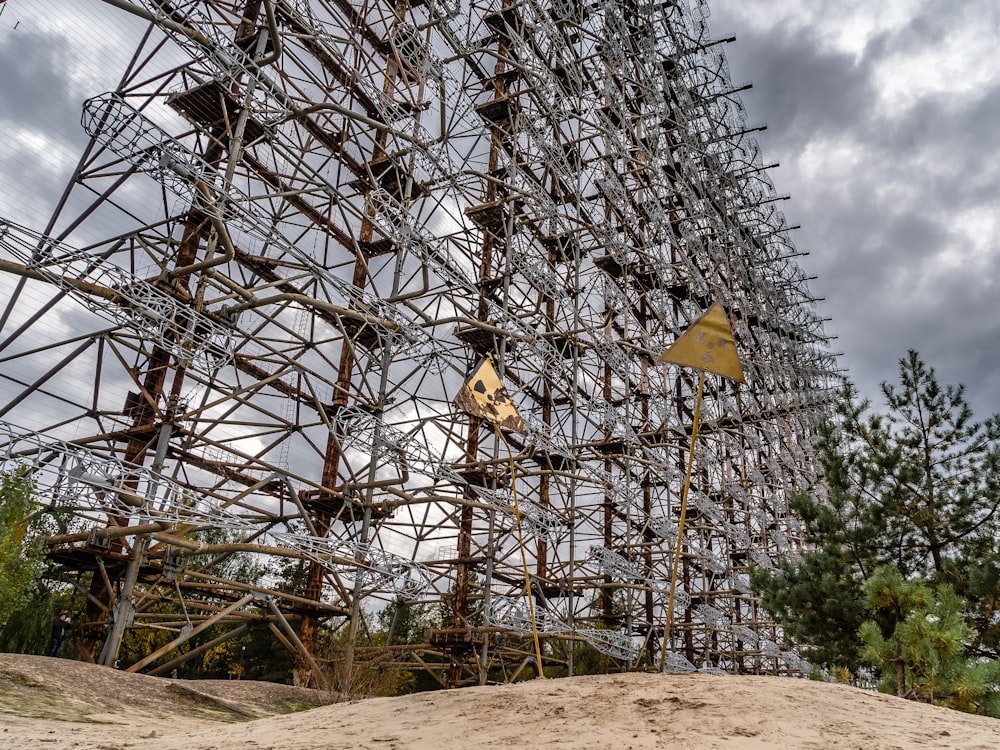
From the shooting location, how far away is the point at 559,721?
216 inches

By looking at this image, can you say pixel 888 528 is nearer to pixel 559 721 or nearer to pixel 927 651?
pixel 927 651

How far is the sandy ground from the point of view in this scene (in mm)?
4887

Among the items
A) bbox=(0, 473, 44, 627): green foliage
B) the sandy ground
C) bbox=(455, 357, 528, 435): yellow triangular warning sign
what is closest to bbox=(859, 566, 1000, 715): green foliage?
the sandy ground

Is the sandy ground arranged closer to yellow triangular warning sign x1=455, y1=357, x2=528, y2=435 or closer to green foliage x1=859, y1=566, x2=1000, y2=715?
green foliage x1=859, y1=566, x2=1000, y2=715

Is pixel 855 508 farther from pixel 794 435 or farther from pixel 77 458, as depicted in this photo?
pixel 794 435

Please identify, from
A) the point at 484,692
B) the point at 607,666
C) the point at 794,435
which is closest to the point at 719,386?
the point at 794,435

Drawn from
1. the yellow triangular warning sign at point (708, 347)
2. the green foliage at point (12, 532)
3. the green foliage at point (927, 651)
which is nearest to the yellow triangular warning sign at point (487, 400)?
the yellow triangular warning sign at point (708, 347)

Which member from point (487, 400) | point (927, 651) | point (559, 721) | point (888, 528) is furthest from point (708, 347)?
point (888, 528)

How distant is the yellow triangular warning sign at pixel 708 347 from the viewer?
7281mm

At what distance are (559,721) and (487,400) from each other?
13.5 ft

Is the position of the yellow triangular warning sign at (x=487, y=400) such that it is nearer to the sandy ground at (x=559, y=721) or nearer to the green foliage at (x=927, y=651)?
the sandy ground at (x=559, y=721)

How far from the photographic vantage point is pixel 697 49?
102 ft

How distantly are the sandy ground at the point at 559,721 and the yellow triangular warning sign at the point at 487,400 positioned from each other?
2.91 meters

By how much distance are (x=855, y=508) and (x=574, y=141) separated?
12742 millimetres
